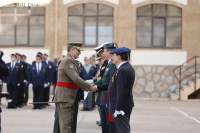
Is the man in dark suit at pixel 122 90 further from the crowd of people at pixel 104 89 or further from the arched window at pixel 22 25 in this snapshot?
the arched window at pixel 22 25

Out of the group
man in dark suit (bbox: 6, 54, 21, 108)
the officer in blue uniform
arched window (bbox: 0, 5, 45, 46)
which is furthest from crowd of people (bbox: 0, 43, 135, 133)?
arched window (bbox: 0, 5, 45, 46)

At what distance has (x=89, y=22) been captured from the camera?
29.2 metres

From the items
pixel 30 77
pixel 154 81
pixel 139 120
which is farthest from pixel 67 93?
pixel 154 81

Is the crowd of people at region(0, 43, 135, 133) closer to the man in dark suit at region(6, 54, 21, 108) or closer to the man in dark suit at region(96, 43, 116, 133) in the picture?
the man in dark suit at region(96, 43, 116, 133)

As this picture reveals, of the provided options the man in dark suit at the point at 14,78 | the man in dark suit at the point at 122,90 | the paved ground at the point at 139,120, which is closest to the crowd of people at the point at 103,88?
the man in dark suit at the point at 122,90

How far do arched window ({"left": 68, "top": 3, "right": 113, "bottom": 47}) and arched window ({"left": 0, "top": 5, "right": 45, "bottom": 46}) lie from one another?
133 cm

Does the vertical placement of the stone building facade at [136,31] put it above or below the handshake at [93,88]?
above

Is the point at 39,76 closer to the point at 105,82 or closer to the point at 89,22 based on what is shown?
the point at 89,22

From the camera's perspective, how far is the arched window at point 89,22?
29.2 metres

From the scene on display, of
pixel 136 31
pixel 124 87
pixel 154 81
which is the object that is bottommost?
pixel 154 81

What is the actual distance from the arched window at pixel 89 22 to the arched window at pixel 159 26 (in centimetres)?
137

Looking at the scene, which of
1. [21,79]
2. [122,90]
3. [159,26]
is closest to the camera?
[122,90]

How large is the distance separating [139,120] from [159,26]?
11084 mm

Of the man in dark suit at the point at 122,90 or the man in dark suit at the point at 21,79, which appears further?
the man in dark suit at the point at 21,79
